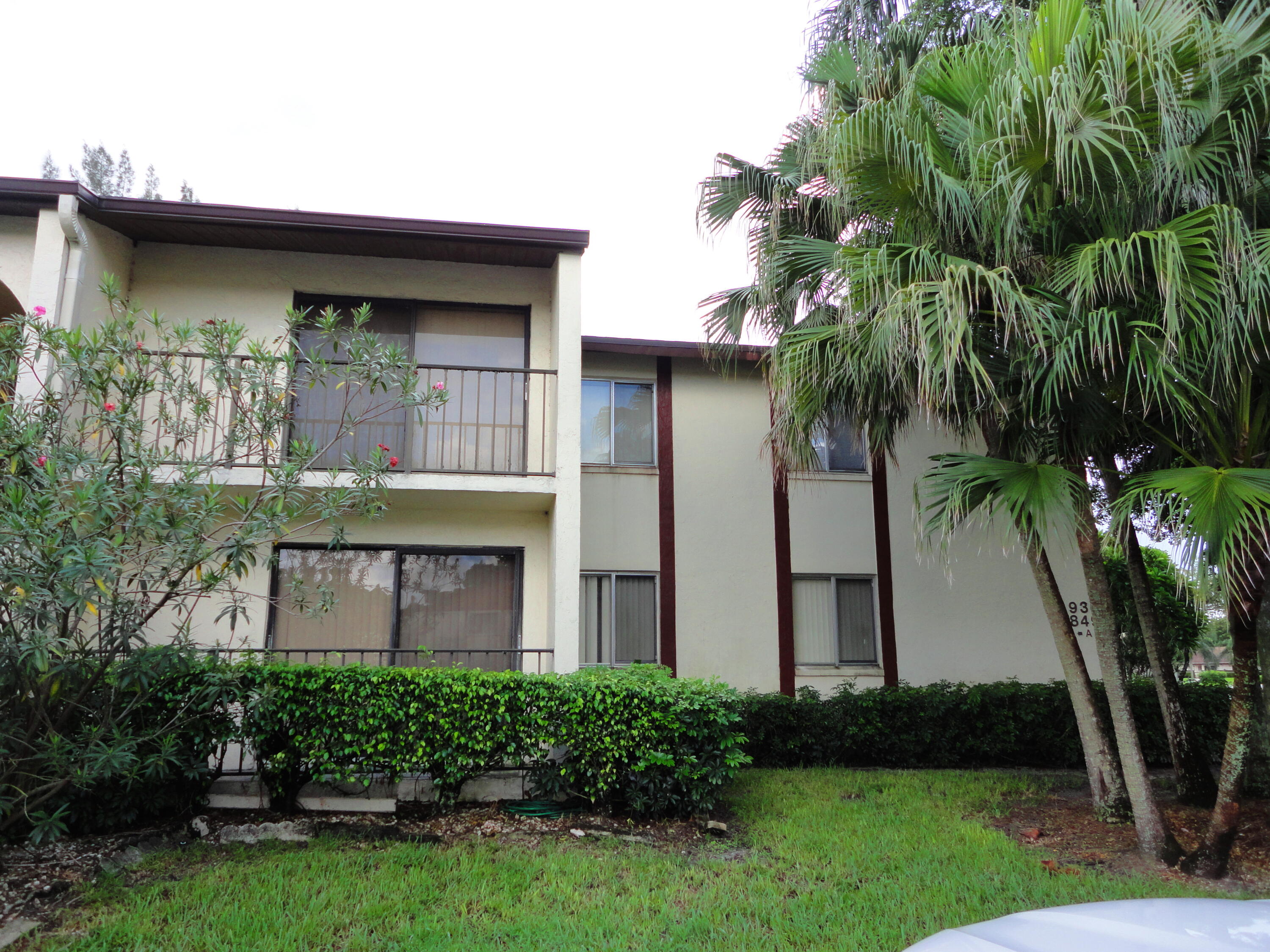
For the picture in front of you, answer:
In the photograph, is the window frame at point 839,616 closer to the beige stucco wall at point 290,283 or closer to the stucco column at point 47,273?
the beige stucco wall at point 290,283

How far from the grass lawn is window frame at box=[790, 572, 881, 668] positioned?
417 cm

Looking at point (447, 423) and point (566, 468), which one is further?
point (447, 423)

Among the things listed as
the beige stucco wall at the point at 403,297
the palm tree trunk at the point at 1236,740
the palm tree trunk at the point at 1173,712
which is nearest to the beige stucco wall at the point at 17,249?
the beige stucco wall at the point at 403,297

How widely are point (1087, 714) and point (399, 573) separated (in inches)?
279

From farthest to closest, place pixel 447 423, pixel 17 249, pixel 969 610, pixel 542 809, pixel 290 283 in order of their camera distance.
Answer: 1. pixel 969 610
2. pixel 290 283
3. pixel 447 423
4. pixel 17 249
5. pixel 542 809

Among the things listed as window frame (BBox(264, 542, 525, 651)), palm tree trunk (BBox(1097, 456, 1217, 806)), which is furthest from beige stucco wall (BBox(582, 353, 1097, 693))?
palm tree trunk (BBox(1097, 456, 1217, 806))

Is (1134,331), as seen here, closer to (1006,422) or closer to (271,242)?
(1006,422)

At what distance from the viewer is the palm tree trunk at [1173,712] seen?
26.3ft

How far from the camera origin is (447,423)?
9.57m

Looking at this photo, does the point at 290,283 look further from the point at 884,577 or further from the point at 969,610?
the point at 969,610

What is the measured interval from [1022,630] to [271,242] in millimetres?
11056

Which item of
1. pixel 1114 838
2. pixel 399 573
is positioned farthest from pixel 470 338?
pixel 1114 838

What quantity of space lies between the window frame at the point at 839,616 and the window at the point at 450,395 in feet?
15.4

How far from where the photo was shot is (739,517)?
38.8 feet
